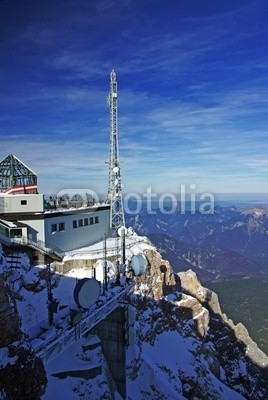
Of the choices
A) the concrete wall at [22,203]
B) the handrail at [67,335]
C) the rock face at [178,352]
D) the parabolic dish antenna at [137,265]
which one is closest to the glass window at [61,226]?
the concrete wall at [22,203]

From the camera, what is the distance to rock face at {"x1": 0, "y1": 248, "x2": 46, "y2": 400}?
13.4 metres

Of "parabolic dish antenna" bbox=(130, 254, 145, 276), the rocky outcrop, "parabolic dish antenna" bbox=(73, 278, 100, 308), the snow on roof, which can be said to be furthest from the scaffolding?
"parabolic dish antenna" bbox=(73, 278, 100, 308)

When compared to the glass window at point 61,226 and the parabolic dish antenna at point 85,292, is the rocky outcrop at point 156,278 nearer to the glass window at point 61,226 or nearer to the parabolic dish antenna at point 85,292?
the glass window at point 61,226

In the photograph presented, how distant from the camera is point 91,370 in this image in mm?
26812

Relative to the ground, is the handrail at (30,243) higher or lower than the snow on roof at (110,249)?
higher

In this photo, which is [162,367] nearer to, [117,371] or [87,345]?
[117,371]

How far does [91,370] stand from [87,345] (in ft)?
7.60

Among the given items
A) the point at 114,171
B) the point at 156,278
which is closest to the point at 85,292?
the point at 156,278

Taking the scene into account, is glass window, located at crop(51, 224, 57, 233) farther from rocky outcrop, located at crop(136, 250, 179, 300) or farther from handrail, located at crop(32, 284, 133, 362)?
handrail, located at crop(32, 284, 133, 362)

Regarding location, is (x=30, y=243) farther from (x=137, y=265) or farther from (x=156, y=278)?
Result: (x=156, y=278)

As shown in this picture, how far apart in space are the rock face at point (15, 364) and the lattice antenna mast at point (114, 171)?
39035mm

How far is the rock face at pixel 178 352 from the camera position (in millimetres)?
34853

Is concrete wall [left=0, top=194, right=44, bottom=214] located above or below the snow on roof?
above

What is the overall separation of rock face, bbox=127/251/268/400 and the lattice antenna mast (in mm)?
10556
